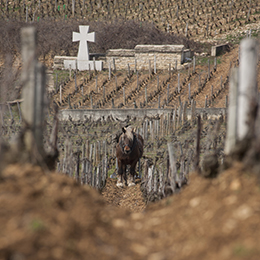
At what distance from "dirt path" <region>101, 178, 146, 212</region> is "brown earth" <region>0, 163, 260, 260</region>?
225 inches

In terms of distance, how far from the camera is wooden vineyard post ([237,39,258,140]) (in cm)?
493

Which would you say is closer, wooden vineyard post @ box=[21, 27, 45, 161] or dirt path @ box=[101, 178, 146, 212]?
wooden vineyard post @ box=[21, 27, 45, 161]

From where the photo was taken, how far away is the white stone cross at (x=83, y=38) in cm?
2850

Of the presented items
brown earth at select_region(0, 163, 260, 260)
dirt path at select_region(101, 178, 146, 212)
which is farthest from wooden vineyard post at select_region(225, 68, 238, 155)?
dirt path at select_region(101, 178, 146, 212)

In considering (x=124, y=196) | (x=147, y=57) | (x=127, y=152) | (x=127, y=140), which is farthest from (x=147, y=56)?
(x=124, y=196)

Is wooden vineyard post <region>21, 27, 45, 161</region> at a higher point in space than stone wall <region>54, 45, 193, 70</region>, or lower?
higher

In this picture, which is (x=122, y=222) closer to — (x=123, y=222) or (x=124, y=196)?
(x=123, y=222)

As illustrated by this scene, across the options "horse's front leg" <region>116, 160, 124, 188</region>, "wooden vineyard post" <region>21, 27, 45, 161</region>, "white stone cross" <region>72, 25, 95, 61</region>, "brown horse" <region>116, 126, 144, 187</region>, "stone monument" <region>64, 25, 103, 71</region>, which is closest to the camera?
"wooden vineyard post" <region>21, 27, 45, 161</region>

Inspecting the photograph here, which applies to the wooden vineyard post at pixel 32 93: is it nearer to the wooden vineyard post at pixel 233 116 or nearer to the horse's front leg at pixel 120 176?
the wooden vineyard post at pixel 233 116

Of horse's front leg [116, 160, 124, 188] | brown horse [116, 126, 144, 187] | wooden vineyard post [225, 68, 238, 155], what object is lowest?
horse's front leg [116, 160, 124, 188]

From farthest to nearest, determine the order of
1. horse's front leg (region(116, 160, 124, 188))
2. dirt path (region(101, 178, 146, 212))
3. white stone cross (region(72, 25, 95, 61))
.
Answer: white stone cross (region(72, 25, 95, 61)) < horse's front leg (region(116, 160, 124, 188)) < dirt path (region(101, 178, 146, 212))

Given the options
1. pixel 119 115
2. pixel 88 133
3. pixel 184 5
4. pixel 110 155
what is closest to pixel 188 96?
pixel 119 115

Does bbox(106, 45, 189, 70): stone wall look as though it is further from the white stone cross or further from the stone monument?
the white stone cross

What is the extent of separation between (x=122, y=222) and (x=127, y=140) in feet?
28.4
